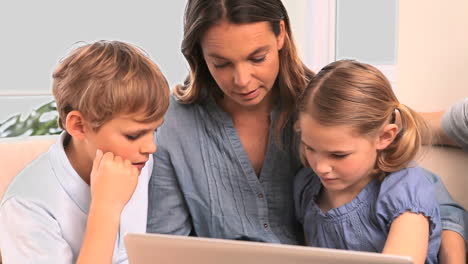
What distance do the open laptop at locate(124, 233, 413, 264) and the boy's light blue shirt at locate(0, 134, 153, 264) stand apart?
339 mm

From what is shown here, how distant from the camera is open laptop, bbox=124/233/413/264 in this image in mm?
922

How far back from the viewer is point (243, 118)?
5.57 ft

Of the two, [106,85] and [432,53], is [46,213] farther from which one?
[432,53]

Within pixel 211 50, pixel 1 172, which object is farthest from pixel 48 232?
pixel 211 50

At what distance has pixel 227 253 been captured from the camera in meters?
0.98

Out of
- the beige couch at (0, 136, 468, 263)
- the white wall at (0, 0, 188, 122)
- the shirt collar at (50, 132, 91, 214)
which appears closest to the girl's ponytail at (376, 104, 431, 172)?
the beige couch at (0, 136, 468, 263)

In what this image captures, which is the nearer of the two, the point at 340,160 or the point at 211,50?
the point at 340,160

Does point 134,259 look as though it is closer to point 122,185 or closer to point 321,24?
point 122,185

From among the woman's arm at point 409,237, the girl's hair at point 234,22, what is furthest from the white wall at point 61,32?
the woman's arm at point 409,237

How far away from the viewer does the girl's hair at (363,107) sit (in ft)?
4.57

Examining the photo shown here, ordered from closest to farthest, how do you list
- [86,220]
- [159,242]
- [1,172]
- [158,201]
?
1. [159,242]
2. [86,220]
3. [1,172]
4. [158,201]

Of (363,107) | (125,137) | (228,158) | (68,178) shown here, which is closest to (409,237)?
(363,107)

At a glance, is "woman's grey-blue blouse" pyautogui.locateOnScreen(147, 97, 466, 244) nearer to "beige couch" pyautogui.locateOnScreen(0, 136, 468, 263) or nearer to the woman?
the woman

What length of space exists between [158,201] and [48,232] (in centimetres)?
40
